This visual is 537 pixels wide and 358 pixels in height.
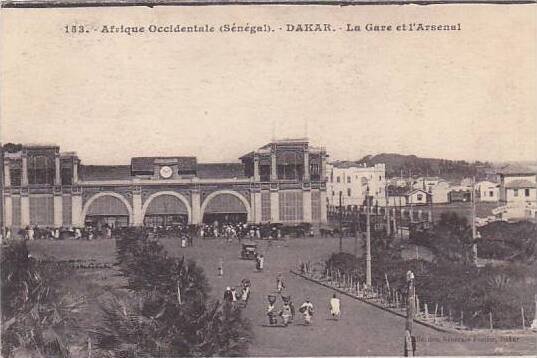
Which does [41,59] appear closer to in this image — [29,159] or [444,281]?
[29,159]

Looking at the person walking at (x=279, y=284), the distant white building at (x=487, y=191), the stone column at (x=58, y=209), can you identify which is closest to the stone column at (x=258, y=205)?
the person walking at (x=279, y=284)

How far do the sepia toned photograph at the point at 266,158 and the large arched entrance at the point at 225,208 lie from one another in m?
0.02

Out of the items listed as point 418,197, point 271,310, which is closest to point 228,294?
point 271,310

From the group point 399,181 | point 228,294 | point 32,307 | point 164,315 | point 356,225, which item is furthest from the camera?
point 356,225

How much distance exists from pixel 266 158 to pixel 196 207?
58cm

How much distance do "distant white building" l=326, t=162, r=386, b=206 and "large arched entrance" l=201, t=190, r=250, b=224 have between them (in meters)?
0.55

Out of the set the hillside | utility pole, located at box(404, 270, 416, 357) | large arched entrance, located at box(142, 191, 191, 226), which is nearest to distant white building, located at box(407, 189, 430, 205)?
the hillside

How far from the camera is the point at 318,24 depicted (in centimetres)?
455

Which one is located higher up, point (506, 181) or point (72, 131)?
point (72, 131)

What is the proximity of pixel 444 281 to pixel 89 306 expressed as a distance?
2.18m

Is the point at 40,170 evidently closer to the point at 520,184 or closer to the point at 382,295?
the point at 382,295

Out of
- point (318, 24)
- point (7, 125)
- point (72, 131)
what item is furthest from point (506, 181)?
point (7, 125)

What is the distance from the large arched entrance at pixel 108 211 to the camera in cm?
484

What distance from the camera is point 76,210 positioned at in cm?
485
